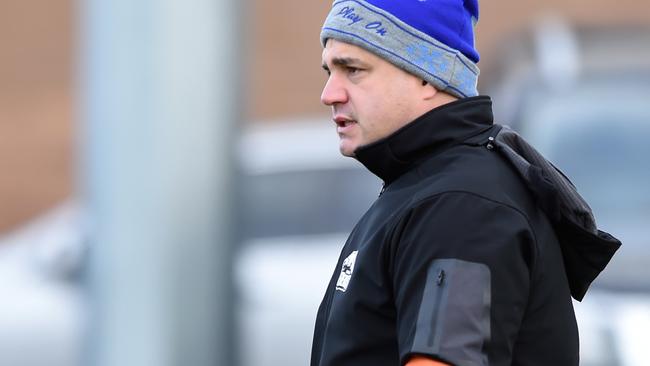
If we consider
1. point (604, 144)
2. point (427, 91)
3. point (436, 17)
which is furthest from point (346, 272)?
point (604, 144)

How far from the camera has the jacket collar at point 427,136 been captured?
2602mm

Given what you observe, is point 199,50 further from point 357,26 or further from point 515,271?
point 515,271

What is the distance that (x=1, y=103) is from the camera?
15.2 metres

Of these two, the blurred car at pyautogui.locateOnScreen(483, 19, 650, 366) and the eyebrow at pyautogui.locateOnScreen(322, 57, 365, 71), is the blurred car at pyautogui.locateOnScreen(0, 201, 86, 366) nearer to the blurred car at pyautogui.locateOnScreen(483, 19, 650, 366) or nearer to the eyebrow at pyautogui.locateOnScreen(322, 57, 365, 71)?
the blurred car at pyautogui.locateOnScreen(483, 19, 650, 366)

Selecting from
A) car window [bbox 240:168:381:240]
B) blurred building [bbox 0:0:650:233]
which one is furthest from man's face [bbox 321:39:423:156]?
blurred building [bbox 0:0:650:233]

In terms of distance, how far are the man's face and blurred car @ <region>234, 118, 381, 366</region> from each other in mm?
2996

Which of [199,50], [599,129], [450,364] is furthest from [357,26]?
[599,129]

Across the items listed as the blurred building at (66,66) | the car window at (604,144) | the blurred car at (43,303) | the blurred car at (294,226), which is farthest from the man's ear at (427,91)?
the blurred building at (66,66)

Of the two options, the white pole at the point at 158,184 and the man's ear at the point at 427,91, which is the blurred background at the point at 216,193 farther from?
the man's ear at the point at 427,91

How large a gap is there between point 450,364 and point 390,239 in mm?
250

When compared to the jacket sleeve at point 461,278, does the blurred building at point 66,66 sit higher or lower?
higher

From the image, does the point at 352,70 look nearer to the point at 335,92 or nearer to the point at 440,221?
the point at 335,92

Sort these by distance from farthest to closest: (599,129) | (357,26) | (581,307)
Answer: (599,129)
(581,307)
(357,26)

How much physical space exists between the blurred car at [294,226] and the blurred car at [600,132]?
79cm
